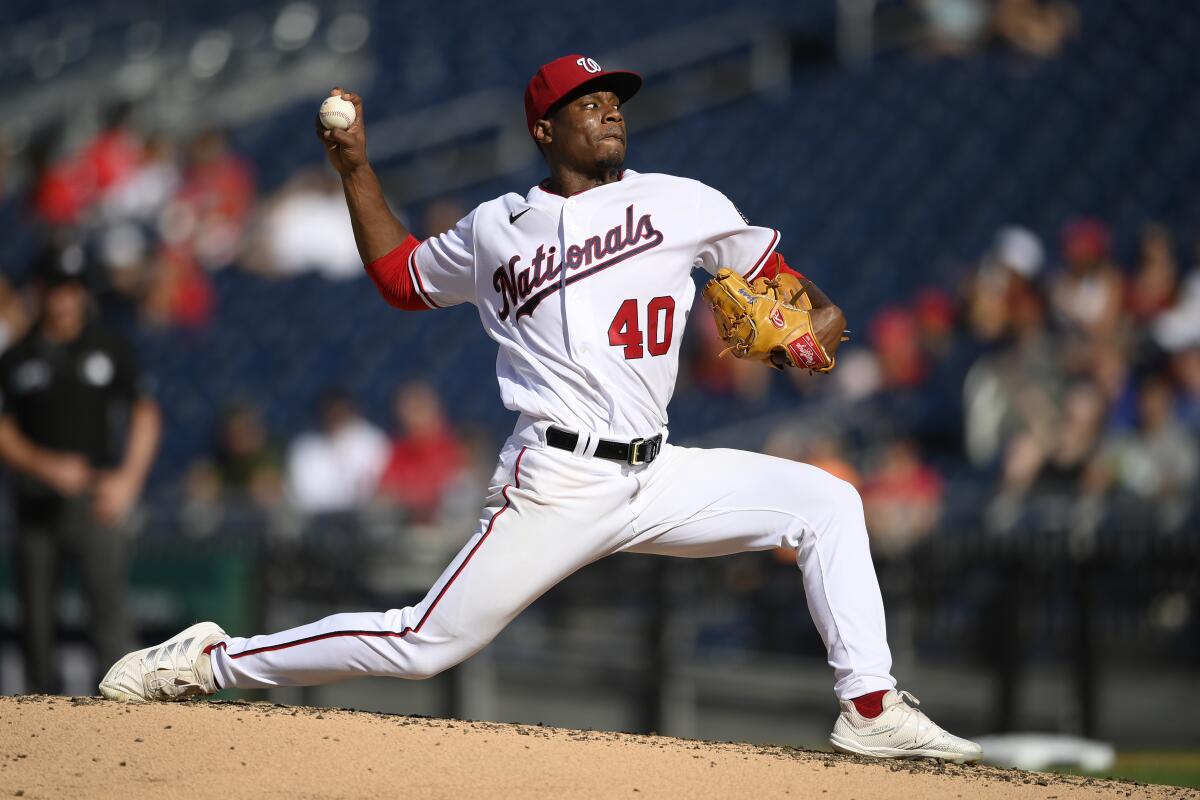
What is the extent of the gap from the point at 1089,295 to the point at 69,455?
5.78m

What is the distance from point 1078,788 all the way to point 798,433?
5.61m

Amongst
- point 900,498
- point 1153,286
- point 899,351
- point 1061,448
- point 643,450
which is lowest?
point 643,450

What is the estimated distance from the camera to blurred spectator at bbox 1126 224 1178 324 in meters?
9.31

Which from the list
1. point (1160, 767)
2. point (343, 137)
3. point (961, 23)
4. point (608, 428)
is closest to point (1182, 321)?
point (1160, 767)

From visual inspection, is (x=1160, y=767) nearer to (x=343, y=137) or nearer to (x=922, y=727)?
(x=922, y=727)

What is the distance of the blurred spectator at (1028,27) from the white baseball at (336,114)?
33.4 ft

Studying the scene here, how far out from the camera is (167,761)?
12.2ft

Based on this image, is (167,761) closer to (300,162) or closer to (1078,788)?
(1078,788)

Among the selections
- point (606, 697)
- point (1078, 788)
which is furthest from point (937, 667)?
point (1078, 788)

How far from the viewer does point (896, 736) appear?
380 cm

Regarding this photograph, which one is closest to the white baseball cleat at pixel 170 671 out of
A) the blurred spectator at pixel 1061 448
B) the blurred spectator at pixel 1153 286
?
the blurred spectator at pixel 1061 448

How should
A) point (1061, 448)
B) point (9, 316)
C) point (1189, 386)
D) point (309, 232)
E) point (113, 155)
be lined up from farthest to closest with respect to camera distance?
point (113, 155), point (309, 232), point (9, 316), point (1189, 386), point (1061, 448)

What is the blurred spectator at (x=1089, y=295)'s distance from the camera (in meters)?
9.07

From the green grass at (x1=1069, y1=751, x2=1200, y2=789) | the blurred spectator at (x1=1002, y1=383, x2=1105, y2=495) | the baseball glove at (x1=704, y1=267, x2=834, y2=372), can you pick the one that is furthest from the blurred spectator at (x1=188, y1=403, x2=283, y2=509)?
the baseball glove at (x1=704, y1=267, x2=834, y2=372)
